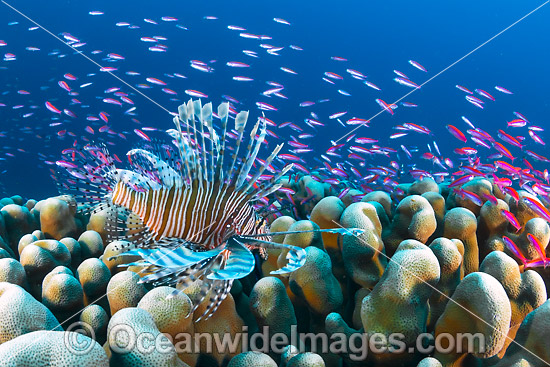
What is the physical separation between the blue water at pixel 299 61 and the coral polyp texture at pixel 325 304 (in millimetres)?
30079

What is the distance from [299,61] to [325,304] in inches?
2008

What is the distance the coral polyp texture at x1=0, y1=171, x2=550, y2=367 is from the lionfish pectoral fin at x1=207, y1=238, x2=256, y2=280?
0.19m

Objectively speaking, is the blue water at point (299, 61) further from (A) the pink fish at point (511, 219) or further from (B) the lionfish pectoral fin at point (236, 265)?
(B) the lionfish pectoral fin at point (236, 265)

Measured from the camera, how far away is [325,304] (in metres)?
1.98

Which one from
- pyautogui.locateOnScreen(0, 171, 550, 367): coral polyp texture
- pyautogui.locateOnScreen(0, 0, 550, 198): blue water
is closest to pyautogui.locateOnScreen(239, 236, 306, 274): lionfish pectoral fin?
pyautogui.locateOnScreen(0, 171, 550, 367): coral polyp texture

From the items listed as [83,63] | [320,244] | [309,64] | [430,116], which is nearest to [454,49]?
[430,116]

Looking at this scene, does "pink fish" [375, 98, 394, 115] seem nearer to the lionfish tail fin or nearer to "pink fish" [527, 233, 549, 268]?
"pink fish" [527, 233, 549, 268]

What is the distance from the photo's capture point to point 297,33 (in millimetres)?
51688

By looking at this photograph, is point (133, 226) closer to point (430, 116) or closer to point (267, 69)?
point (267, 69)

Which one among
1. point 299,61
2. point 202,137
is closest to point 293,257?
point 202,137

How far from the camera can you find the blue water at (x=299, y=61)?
34.4 metres

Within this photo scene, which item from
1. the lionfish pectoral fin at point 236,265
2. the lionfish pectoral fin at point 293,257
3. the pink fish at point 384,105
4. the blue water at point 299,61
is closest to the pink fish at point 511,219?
the lionfish pectoral fin at point 293,257

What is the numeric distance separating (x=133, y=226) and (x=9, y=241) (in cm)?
155

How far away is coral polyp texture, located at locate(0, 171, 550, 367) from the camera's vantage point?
52.1 inches
